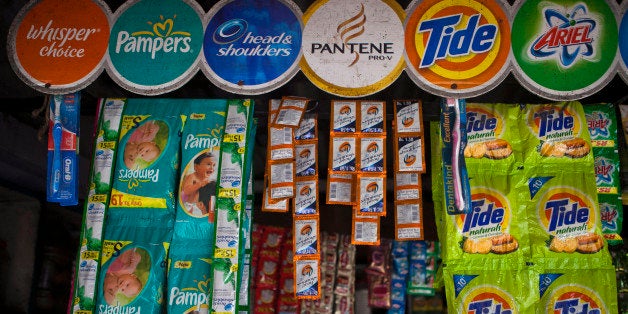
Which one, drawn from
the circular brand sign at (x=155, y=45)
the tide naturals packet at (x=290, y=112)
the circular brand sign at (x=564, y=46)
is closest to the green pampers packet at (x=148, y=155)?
the circular brand sign at (x=155, y=45)

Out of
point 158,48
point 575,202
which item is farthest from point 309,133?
point 575,202

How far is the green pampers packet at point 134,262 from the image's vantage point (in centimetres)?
397

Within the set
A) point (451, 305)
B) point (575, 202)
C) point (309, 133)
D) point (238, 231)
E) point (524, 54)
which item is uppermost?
point (524, 54)

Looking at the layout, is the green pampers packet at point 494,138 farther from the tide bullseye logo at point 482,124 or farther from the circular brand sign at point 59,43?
the circular brand sign at point 59,43

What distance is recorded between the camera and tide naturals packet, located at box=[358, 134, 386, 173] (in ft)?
14.1

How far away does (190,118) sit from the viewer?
14.2ft

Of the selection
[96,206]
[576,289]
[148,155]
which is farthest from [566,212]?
[96,206]

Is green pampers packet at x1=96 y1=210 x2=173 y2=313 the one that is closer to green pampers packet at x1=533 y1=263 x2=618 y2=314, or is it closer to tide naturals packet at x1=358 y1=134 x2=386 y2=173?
tide naturals packet at x1=358 y1=134 x2=386 y2=173

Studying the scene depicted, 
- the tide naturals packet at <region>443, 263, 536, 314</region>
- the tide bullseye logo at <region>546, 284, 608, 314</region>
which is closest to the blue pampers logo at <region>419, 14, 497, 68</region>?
the tide naturals packet at <region>443, 263, 536, 314</region>

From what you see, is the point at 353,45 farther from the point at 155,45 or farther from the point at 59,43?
the point at 59,43

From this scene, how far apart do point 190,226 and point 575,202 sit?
2699mm

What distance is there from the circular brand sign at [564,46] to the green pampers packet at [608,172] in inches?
27.3

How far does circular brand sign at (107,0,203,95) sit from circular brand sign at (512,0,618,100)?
2.19 m

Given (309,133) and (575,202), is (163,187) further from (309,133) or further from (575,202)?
(575,202)
